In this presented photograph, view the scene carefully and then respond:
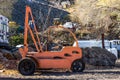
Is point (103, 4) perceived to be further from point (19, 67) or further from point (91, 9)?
point (19, 67)

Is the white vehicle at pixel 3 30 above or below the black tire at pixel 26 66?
above

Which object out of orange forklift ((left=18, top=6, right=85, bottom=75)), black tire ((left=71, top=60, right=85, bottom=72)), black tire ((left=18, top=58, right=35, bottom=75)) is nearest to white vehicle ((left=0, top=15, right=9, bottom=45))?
orange forklift ((left=18, top=6, right=85, bottom=75))

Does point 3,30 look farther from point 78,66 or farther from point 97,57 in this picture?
point 78,66

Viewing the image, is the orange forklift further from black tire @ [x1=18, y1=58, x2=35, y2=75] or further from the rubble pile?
the rubble pile

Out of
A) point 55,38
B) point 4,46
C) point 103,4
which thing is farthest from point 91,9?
point 4,46

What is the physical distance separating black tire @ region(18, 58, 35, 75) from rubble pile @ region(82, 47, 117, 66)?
6990mm

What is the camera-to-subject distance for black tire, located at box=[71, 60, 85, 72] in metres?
17.4

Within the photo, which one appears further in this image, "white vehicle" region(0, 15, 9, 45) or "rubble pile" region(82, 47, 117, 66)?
"rubble pile" region(82, 47, 117, 66)

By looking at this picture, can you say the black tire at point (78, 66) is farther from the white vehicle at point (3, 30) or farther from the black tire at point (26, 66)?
the white vehicle at point (3, 30)

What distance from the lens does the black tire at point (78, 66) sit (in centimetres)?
1735

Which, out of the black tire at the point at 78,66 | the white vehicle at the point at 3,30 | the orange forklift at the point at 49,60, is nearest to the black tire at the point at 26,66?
the orange forklift at the point at 49,60

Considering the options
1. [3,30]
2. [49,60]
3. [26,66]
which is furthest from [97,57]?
[26,66]

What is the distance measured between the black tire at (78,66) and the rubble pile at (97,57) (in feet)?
17.7

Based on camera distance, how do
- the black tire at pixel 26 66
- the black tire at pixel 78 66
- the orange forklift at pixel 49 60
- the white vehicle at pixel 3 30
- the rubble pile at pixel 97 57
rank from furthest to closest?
the rubble pile at pixel 97 57, the white vehicle at pixel 3 30, the black tire at pixel 78 66, the orange forklift at pixel 49 60, the black tire at pixel 26 66
